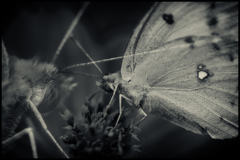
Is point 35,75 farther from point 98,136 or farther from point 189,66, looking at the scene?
point 189,66

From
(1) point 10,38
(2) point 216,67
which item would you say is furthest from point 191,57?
(1) point 10,38

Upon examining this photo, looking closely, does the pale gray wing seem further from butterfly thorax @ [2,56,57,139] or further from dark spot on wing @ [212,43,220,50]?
butterfly thorax @ [2,56,57,139]

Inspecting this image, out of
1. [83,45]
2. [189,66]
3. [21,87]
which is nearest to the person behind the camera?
[21,87]

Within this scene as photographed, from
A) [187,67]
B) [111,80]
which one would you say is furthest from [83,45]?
[187,67]

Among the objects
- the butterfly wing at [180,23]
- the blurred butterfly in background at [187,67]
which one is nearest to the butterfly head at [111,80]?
the blurred butterfly in background at [187,67]

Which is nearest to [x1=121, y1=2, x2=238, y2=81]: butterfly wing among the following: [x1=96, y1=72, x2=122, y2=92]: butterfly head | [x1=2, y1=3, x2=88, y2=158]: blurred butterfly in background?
[x1=96, y1=72, x2=122, y2=92]: butterfly head

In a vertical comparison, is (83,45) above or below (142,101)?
above
